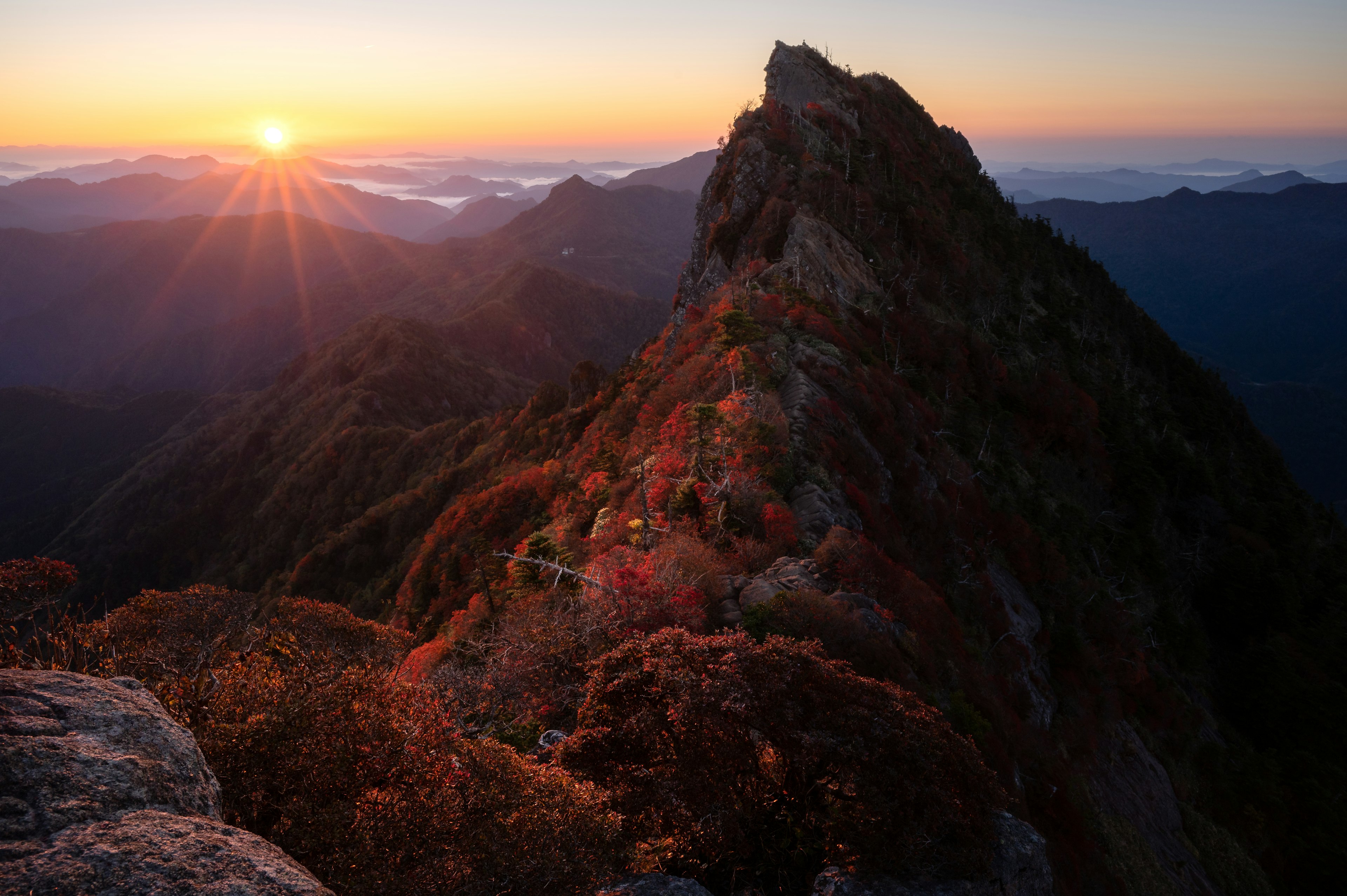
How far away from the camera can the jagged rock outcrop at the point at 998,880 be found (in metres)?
7.72

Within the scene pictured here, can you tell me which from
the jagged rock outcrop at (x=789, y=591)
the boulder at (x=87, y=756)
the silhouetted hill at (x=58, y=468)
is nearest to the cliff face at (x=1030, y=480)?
the jagged rock outcrop at (x=789, y=591)

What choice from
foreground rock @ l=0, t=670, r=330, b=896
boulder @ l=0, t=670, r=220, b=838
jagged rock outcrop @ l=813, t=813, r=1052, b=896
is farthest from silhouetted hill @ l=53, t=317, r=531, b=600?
jagged rock outcrop @ l=813, t=813, r=1052, b=896

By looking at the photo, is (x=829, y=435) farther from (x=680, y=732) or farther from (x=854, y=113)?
(x=854, y=113)

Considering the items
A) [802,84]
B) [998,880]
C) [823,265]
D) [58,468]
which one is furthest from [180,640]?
[58,468]

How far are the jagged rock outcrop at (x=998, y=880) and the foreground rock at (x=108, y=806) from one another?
6.00m

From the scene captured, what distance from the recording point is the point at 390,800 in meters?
7.34

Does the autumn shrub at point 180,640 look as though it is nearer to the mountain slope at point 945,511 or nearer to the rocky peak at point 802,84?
the mountain slope at point 945,511

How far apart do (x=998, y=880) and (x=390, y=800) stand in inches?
304

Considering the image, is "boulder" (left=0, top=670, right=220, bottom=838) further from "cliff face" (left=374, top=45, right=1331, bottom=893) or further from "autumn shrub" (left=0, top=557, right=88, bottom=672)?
"cliff face" (left=374, top=45, right=1331, bottom=893)

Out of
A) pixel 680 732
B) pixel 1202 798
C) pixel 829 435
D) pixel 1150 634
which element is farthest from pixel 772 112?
pixel 680 732

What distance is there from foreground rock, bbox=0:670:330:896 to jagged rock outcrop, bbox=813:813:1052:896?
6.00 meters

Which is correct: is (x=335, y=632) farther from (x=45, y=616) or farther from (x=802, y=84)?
(x=802, y=84)

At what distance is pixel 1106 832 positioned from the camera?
2103 cm

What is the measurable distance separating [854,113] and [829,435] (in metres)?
59.1
